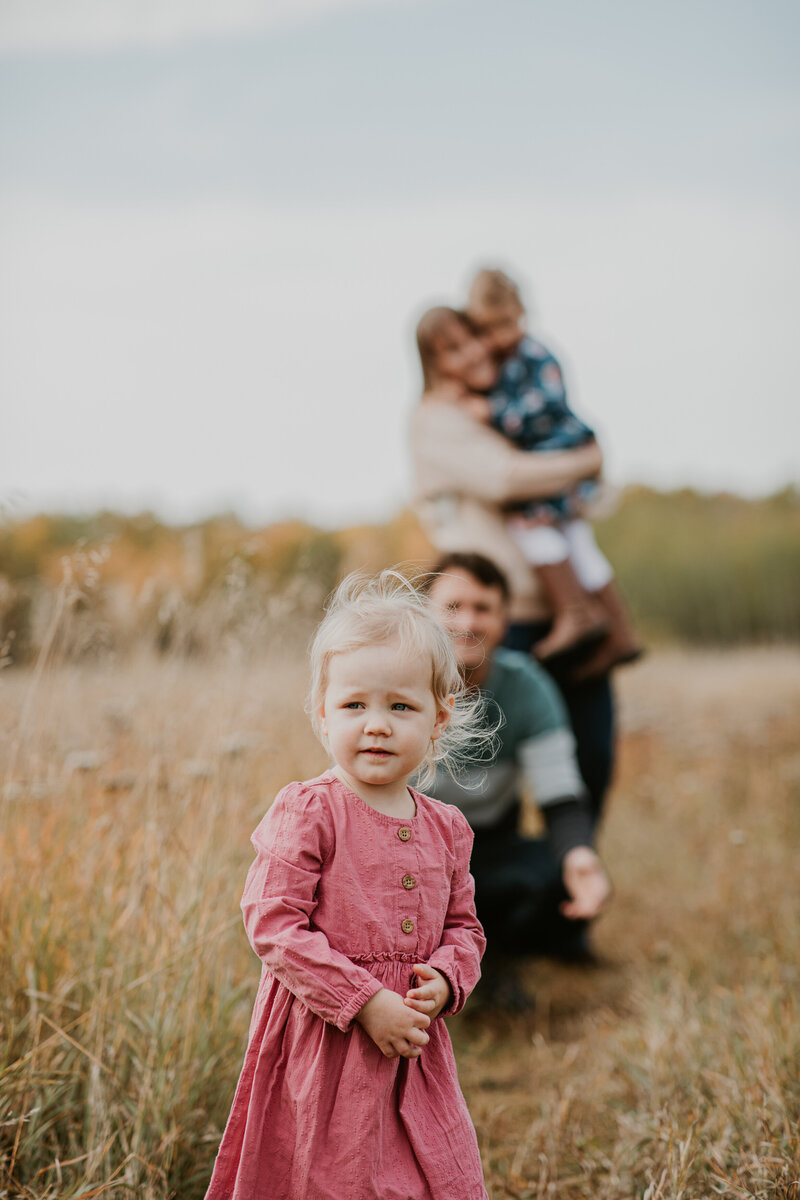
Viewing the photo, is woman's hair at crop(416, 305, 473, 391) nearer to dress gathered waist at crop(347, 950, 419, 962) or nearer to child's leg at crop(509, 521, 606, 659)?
child's leg at crop(509, 521, 606, 659)

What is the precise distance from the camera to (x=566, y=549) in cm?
348

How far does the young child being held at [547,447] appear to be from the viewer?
132 inches

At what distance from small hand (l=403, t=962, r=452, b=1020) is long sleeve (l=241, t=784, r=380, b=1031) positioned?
0.06m

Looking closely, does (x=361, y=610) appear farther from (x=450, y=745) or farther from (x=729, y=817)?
(x=729, y=817)

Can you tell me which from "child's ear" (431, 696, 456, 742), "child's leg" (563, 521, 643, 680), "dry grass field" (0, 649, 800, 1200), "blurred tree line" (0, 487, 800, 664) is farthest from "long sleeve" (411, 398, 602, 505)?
"child's ear" (431, 696, 456, 742)

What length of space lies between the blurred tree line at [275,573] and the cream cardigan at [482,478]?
16.1 inches

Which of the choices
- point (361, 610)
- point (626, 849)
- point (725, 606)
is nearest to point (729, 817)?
point (626, 849)

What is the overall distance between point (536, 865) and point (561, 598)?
3.07 ft

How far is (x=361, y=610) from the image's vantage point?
4.67 feet

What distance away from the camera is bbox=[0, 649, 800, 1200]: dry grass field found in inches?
71.9

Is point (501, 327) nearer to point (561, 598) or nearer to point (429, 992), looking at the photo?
point (561, 598)

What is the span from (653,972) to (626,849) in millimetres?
1871

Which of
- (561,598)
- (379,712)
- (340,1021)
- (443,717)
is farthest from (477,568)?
(340,1021)

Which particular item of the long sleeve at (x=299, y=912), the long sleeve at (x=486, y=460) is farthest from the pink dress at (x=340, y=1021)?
the long sleeve at (x=486, y=460)
